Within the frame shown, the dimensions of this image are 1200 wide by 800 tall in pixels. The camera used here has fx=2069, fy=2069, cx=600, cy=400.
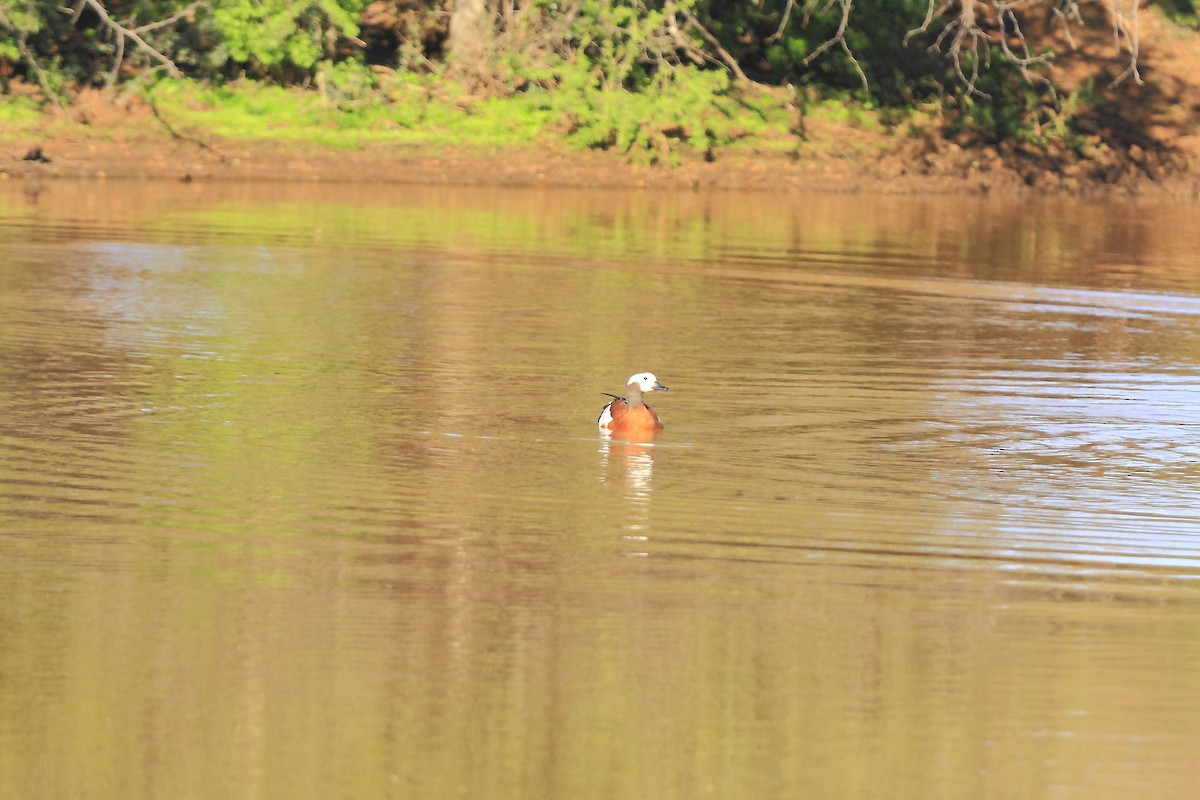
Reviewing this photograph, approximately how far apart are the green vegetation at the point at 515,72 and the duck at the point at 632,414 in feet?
61.6

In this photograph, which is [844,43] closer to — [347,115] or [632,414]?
[347,115]

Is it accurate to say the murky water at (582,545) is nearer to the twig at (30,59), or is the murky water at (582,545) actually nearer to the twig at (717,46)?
the twig at (30,59)

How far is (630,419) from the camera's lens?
35.9ft

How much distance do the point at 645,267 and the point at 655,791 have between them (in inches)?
558

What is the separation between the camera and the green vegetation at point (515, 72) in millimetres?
30656

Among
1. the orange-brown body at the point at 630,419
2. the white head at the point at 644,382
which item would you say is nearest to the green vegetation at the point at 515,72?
the white head at the point at 644,382

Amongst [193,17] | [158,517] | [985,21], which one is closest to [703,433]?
[158,517]

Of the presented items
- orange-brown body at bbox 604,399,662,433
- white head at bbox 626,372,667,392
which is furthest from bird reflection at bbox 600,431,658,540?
white head at bbox 626,372,667,392

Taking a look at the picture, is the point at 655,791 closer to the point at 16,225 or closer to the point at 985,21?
the point at 16,225

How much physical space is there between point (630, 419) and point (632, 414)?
3 cm

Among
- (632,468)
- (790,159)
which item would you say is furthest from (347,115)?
(632,468)

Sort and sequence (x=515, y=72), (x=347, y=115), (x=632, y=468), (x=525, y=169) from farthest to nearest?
(x=515, y=72), (x=347, y=115), (x=525, y=169), (x=632, y=468)

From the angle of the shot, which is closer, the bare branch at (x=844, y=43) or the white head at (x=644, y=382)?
the white head at (x=644, y=382)

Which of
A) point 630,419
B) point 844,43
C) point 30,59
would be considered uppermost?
point 844,43
